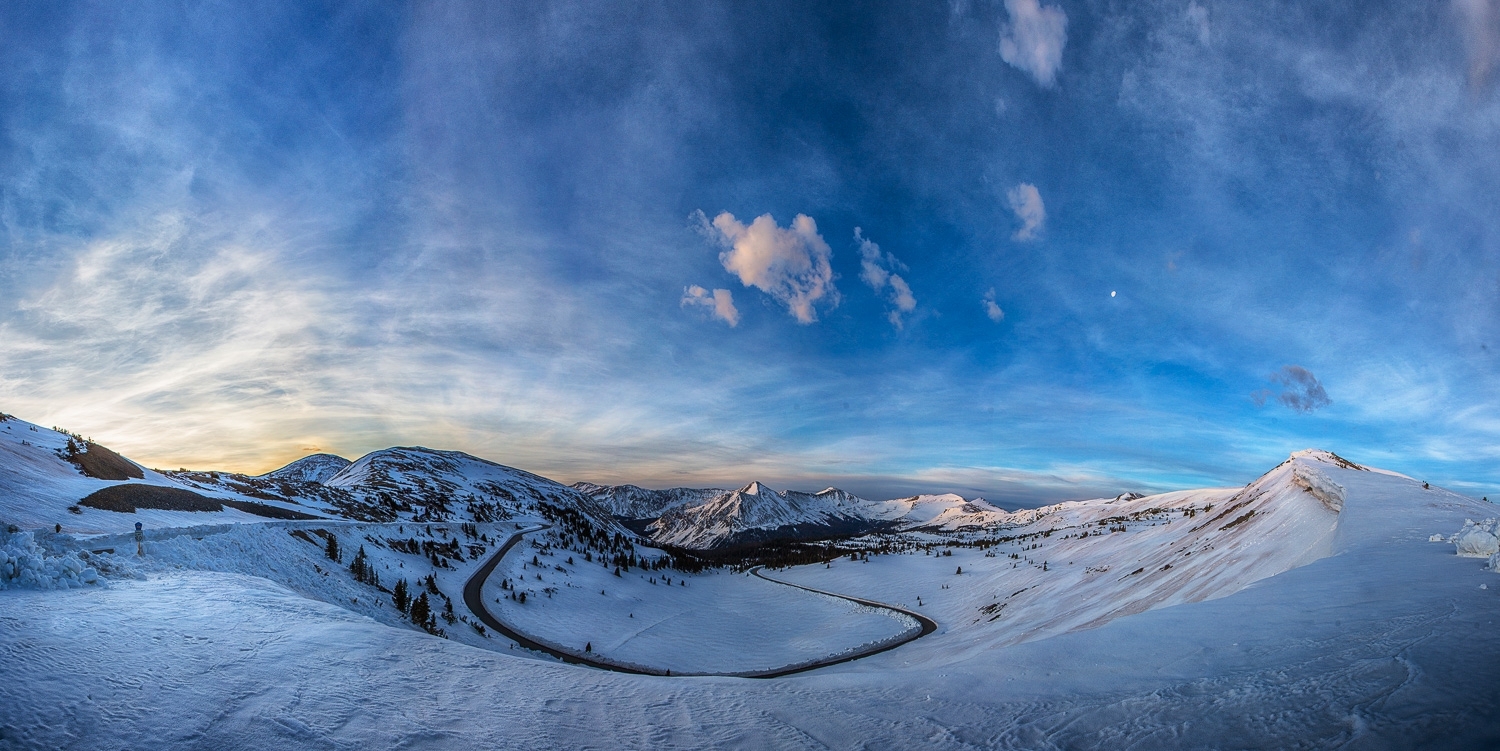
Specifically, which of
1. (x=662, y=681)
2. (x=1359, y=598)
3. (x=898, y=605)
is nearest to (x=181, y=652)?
(x=662, y=681)

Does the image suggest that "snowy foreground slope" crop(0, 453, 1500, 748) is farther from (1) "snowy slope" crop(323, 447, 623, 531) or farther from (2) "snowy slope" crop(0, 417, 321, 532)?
(1) "snowy slope" crop(323, 447, 623, 531)

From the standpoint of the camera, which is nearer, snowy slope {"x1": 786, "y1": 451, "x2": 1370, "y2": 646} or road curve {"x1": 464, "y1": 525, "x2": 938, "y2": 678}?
snowy slope {"x1": 786, "y1": 451, "x2": 1370, "y2": 646}

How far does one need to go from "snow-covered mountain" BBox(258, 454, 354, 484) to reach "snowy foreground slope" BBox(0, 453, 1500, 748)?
12572 cm

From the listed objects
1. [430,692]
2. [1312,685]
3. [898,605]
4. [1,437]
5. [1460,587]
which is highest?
[1,437]

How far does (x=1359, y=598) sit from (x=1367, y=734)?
4.44 metres

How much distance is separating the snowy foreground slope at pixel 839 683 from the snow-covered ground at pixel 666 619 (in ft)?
54.2

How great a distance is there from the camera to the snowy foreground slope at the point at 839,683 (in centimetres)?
412

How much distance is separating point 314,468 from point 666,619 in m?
124

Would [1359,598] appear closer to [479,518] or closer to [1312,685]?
[1312,685]

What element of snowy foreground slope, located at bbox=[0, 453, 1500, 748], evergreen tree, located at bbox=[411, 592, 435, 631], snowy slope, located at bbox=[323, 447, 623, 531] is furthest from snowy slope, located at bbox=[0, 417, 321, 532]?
snowy slope, located at bbox=[323, 447, 623, 531]

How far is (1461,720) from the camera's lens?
3352 mm

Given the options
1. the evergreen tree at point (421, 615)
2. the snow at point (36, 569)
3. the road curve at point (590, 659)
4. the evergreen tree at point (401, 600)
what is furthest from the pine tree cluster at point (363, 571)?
the snow at point (36, 569)

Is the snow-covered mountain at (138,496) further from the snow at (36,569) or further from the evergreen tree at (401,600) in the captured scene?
the snow at (36,569)

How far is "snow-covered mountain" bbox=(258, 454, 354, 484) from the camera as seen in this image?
107225 millimetres
